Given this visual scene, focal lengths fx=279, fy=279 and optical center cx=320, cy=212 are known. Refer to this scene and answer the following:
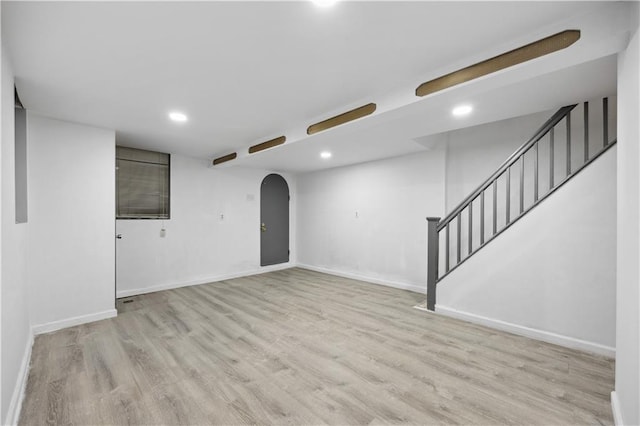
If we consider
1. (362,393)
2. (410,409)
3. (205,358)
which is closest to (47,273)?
(205,358)

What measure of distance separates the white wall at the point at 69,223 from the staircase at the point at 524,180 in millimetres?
4323

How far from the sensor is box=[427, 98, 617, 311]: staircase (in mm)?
3039

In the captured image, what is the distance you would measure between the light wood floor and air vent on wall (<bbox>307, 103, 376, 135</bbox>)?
7.64ft

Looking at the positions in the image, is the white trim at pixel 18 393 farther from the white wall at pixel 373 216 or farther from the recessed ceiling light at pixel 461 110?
the white wall at pixel 373 216

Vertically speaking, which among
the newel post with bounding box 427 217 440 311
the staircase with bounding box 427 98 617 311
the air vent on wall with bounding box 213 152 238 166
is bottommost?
the newel post with bounding box 427 217 440 311

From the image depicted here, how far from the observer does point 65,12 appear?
62.0 inches

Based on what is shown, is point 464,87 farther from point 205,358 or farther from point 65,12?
point 205,358

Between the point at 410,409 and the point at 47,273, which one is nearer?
the point at 410,409

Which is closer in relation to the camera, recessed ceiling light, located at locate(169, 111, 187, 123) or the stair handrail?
the stair handrail

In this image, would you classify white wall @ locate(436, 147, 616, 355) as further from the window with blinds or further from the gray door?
the window with blinds

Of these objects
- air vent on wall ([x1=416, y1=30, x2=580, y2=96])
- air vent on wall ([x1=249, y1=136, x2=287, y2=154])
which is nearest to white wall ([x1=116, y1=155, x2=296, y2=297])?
air vent on wall ([x1=249, y1=136, x2=287, y2=154])

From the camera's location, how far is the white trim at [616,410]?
168cm

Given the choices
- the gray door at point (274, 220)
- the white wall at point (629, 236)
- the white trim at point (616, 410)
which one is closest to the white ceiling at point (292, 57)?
the white wall at point (629, 236)

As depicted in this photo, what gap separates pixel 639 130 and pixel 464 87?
105 cm
